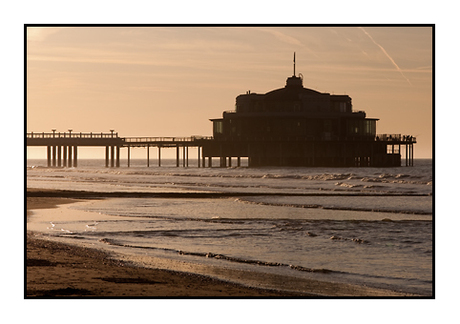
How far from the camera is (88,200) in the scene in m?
33.7

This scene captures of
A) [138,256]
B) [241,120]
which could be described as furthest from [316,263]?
[241,120]

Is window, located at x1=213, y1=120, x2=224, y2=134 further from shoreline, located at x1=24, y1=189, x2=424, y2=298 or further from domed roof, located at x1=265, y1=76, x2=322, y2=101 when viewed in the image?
shoreline, located at x1=24, y1=189, x2=424, y2=298

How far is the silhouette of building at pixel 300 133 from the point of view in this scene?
93.9 meters

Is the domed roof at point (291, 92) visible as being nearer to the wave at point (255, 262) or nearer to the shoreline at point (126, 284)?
the wave at point (255, 262)

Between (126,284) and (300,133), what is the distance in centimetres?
8254

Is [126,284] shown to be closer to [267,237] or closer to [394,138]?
[267,237]

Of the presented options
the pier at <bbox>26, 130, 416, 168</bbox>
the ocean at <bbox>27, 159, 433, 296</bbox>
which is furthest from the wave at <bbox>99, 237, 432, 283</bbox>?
the pier at <bbox>26, 130, 416, 168</bbox>

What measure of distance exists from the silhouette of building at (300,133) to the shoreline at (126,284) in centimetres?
7895

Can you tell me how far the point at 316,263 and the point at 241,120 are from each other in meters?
82.2

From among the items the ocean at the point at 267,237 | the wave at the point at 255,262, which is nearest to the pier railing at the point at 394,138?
the ocean at the point at 267,237

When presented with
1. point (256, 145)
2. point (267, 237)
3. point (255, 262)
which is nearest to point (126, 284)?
point (255, 262)

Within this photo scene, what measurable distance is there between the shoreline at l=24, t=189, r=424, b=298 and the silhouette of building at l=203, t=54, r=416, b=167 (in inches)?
3108

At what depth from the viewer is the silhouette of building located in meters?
93.9
